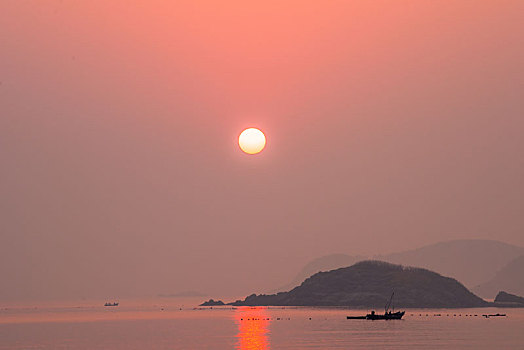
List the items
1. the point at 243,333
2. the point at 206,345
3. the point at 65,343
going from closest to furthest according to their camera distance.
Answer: the point at 206,345, the point at 65,343, the point at 243,333

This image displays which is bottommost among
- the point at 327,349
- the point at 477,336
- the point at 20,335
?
the point at 327,349

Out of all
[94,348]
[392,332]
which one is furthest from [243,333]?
[94,348]

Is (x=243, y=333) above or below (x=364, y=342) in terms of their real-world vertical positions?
above

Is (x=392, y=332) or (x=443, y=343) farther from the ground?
(x=392, y=332)

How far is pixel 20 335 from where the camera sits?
197 m

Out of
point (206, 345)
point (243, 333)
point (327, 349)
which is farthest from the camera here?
point (243, 333)

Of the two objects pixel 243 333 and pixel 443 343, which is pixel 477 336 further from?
pixel 243 333

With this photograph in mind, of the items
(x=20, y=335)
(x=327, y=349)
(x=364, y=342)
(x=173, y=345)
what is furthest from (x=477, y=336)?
(x=20, y=335)

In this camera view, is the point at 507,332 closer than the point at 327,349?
No

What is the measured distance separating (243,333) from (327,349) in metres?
55.1

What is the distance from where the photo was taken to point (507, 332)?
188750mm

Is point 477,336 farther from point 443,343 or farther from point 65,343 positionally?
point 65,343

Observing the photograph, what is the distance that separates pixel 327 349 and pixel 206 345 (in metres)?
24.7

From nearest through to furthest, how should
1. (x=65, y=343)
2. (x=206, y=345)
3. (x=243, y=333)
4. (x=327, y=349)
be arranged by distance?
(x=327, y=349) < (x=206, y=345) < (x=65, y=343) < (x=243, y=333)
